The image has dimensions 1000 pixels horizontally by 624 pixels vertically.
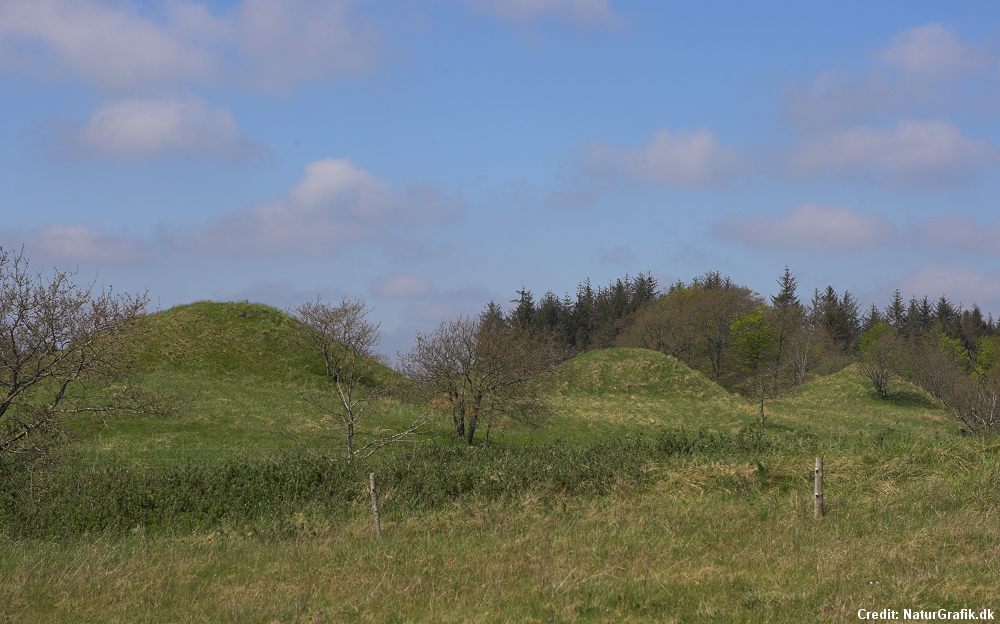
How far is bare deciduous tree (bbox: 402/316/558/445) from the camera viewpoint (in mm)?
31344

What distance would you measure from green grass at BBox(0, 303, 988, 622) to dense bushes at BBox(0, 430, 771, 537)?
0.26ft

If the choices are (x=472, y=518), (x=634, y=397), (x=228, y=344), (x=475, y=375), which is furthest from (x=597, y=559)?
(x=634, y=397)

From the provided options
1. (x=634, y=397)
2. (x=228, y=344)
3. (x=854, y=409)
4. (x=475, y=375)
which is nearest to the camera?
(x=475, y=375)

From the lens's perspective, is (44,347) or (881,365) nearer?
(44,347)

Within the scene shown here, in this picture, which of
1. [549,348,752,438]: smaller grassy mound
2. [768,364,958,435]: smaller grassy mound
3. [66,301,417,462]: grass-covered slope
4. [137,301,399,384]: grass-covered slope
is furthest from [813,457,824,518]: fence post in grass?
[768,364,958,435]: smaller grassy mound

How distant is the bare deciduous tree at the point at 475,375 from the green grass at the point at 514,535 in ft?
13.8

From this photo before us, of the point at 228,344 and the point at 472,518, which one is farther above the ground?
the point at 228,344

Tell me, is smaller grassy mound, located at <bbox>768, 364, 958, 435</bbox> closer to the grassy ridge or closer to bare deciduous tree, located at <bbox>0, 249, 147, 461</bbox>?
the grassy ridge

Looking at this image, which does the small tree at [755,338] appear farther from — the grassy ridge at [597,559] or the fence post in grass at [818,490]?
the fence post in grass at [818,490]

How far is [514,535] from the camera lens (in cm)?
1313

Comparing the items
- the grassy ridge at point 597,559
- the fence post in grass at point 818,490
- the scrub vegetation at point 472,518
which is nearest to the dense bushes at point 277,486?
the scrub vegetation at point 472,518

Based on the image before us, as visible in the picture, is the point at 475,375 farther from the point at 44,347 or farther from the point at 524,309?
the point at 524,309

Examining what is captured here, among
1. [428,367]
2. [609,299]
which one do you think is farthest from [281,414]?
[609,299]

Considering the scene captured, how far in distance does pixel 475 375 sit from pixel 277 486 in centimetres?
1389
